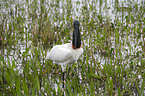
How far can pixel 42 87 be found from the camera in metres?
2.38

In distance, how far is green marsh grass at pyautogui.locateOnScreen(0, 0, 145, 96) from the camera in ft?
7.57

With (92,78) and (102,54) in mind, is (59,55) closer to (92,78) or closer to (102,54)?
(92,78)

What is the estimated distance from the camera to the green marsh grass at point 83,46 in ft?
7.57

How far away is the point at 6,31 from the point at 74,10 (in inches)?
69.0

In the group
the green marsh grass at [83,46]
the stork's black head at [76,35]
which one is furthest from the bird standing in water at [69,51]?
the green marsh grass at [83,46]

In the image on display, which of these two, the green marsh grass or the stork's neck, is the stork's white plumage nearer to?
the stork's neck

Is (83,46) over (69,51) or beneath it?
beneath

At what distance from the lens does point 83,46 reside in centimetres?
324

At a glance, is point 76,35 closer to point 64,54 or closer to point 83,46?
point 64,54

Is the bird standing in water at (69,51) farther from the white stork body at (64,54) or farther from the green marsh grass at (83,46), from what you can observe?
the green marsh grass at (83,46)

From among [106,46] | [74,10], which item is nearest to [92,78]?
[106,46]

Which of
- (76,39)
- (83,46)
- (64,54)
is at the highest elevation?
(76,39)

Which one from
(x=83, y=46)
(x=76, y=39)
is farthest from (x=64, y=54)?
(x=83, y=46)

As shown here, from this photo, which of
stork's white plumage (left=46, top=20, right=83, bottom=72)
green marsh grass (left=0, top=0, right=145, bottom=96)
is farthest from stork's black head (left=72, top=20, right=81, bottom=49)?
green marsh grass (left=0, top=0, right=145, bottom=96)
